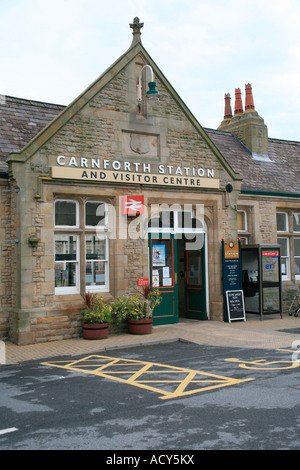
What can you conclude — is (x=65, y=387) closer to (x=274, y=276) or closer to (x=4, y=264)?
(x=4, y=264)

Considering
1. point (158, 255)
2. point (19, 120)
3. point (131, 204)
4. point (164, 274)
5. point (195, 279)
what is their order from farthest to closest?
point (195, 279), point (164, 274), point (158, 255), point (19, 120), point (131, 204)

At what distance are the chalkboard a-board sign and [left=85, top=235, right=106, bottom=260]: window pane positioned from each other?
4.30m

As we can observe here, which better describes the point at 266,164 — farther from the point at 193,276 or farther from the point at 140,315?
the point at 140,315

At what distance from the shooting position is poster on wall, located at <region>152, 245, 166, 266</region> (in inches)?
570

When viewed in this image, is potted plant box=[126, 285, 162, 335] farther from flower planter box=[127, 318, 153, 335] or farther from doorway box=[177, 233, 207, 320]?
doorway box=[177, 233, 207, 320]

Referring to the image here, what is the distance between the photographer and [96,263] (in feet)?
44.1

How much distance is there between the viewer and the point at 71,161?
41.7 ft

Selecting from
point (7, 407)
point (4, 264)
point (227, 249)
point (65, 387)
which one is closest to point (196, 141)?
point (227, 249)

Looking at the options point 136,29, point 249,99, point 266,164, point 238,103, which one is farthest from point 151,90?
point 238,103

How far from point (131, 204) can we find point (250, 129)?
8680mm

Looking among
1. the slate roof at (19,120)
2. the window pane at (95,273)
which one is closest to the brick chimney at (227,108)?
the slate roof at (19,120)

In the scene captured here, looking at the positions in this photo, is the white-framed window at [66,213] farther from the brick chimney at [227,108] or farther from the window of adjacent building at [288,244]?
the brick chimney at [227,108]

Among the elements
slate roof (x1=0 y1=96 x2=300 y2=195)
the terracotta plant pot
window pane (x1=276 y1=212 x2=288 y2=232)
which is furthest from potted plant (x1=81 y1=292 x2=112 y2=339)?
window pane (x1=276 y1=212 x2=288 y2=232)

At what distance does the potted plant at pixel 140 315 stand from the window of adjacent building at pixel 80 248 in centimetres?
101
